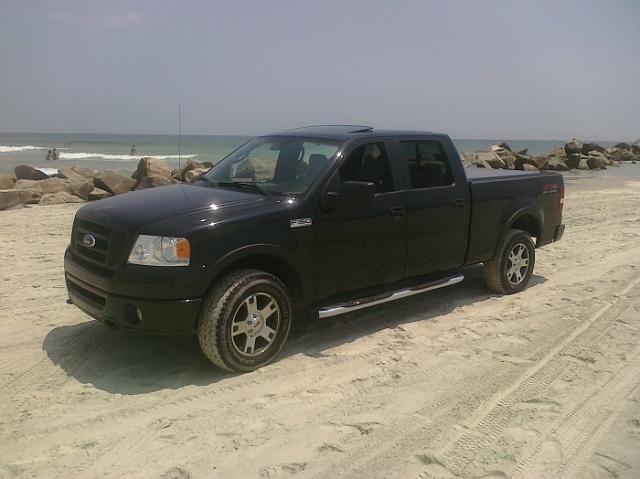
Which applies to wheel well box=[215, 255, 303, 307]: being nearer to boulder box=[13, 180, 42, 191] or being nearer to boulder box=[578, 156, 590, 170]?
boulder box=[13, 180, 42, 191]

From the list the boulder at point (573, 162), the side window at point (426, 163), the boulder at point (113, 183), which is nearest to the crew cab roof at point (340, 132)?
the side window at point (426, 163)

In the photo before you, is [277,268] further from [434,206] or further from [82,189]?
[82,189]

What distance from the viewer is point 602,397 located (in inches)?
164

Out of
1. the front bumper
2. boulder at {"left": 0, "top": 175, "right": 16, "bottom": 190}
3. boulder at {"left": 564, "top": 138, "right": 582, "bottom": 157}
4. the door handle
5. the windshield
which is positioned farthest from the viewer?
boulder at {"left": 564, "top": 138, "right": 582, "bottom": 157}

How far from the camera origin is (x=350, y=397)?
164 inches

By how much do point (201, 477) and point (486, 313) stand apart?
382 centimetres

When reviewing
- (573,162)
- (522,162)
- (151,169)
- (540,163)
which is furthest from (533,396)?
(573,162)

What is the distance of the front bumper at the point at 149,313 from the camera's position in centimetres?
412

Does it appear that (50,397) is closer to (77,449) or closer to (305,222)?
(77,449)

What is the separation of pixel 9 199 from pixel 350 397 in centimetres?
1093

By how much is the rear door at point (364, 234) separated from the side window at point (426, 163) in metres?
0.30

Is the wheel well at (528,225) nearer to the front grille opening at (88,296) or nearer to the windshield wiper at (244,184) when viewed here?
the windshield wiper at (244,184)

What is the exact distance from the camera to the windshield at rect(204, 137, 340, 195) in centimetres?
508

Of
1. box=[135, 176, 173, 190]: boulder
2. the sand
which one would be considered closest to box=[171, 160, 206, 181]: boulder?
box=[135, 176, 173, 190]: boulder
